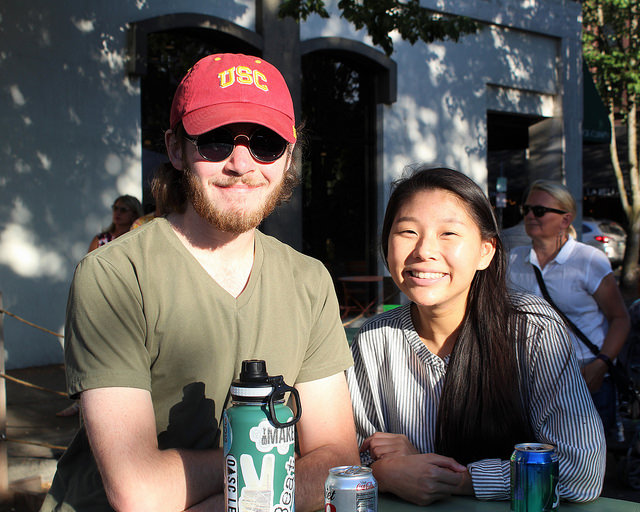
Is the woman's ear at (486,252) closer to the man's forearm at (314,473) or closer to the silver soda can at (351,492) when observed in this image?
the man's forearm at (314,473)

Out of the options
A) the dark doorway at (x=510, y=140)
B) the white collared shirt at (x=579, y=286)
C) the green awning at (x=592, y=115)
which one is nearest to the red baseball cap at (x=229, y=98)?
the white collared shirt at (x=579, y=286)

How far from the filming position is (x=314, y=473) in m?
2.03

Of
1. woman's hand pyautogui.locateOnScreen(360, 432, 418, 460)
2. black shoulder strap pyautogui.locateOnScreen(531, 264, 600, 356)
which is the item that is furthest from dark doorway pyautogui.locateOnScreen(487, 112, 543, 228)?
woman's hand pyautogui.locateOnScreen(360, 432, 418, 460)

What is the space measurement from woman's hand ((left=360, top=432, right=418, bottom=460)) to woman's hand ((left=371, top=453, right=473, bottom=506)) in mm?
90

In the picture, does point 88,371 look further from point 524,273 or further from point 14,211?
point 14,211

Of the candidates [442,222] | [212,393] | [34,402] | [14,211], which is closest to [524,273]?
[442,222]

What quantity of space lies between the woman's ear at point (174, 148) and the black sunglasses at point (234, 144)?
0.09 m

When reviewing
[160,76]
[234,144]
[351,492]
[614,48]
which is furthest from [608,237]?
[351,492]

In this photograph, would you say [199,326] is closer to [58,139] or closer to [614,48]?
[58,139]

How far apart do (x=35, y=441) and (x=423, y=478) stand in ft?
14.1

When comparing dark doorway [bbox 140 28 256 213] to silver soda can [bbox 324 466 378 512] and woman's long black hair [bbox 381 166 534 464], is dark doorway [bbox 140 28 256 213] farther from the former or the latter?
silver soda can [bbox 324 466 378 512]

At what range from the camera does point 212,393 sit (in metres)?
2.09

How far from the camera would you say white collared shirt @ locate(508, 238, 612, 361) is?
16.0 feet

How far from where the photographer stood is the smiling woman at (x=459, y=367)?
2305 millimetres
